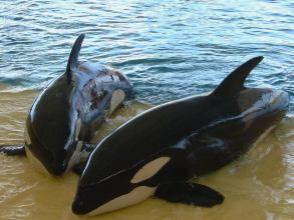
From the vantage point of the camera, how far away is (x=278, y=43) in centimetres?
1279

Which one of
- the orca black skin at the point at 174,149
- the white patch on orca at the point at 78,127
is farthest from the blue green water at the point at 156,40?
the white patch on orca at the point at 78,127

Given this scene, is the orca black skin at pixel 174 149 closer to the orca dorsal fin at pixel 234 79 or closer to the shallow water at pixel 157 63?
the orca dorsal fin at pixel 234 79

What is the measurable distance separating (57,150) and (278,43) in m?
8.38

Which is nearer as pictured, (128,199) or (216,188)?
(128,199)

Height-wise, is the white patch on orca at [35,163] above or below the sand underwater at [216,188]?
above

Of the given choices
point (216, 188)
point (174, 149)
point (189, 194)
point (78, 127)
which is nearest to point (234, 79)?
point (174, 149)

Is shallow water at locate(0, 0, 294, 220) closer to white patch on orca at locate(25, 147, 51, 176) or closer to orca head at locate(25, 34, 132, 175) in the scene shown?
white patch on orca at locate(25, 147, 51, 176)

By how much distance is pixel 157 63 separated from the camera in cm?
1104

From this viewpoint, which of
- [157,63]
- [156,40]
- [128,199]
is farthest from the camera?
[156,40]

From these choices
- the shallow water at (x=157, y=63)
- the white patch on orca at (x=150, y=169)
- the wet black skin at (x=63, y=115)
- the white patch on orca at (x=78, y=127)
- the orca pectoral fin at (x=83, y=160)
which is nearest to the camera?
the white patch on orca at (x=150, y=169)

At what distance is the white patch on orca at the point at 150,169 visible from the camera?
5367 mm

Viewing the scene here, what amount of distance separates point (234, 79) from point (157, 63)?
4.98 meters

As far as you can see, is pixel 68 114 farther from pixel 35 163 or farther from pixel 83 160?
pixel 35 163

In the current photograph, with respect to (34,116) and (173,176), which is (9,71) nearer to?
(34,116)
